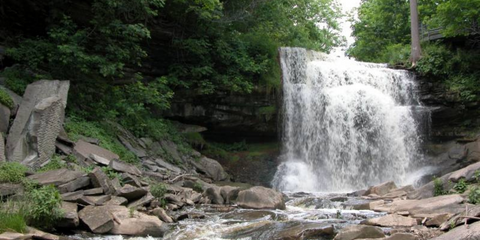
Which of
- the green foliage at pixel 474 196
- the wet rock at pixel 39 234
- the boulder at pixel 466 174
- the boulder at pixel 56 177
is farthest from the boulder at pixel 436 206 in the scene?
the boulder at pixel 56 177

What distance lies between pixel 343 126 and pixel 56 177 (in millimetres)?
11652

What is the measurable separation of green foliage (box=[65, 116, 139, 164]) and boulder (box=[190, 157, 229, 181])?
10.2 feet

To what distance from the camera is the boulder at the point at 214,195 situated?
33.9 feet

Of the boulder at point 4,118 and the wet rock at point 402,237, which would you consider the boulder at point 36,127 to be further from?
the wet rock at point 402,237

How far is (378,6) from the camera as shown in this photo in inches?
1011

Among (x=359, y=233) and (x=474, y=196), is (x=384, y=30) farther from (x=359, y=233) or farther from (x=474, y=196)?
(x=359, y=233)

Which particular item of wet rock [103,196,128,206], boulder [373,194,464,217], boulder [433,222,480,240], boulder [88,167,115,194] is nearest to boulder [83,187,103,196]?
boulder [88,167,115,194]

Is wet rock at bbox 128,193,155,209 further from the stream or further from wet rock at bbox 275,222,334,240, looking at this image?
wet rock at bbox 275,222,334,240

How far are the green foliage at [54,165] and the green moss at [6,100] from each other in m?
1.82

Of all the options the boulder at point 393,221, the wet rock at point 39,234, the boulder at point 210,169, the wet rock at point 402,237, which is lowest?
the boulder at point 210,169

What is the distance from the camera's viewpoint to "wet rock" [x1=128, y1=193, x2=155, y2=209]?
7931 mm

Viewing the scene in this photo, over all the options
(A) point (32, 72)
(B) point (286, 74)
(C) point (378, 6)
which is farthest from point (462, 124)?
(A) point (32, 72)

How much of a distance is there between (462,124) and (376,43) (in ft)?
30.4

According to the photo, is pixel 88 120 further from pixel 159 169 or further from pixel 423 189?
pixel 423 189
